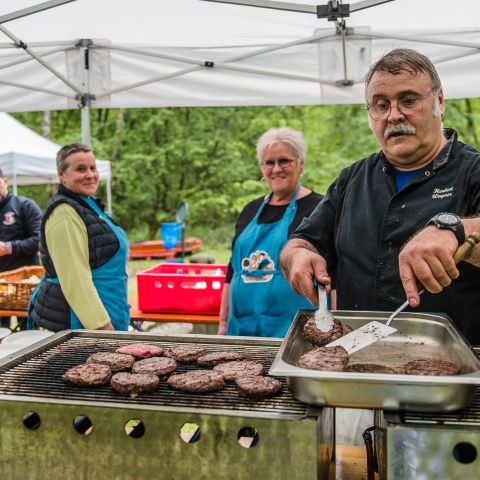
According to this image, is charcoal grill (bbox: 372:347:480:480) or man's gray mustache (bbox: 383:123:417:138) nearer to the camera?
charcoal grill (bbox: 372:347:480:480)

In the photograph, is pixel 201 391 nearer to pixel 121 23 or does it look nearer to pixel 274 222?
pixel 274 222

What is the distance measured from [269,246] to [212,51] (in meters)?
1.88

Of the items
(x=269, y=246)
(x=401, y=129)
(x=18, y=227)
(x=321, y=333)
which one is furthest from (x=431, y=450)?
(x=18, y=227)

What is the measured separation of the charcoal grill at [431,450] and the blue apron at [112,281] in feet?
8.34

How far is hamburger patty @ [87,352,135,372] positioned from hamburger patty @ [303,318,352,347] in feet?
1.98

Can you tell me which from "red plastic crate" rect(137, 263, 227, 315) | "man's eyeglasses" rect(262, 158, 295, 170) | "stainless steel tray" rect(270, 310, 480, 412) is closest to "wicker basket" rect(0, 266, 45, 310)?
"red plastic crate" rect(137, 263, 227, 315)

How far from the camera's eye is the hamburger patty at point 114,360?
5.65 feet

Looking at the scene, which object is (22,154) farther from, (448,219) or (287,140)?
(448,219)

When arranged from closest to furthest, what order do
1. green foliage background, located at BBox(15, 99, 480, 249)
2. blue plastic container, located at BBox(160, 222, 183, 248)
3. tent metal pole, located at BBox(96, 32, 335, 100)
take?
tent metal pole, located at BBox(96, 32, 335, 100), blue plastic container, located at BBox(160, 222, 183, 248), green foliage background, located at BBox(15, 99, 480, 249)

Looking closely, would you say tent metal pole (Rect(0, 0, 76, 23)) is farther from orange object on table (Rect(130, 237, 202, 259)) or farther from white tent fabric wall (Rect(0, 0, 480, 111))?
orange object on table (Rect(130, 237, 202, 259))

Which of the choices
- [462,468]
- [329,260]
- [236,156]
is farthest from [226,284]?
[236,156]

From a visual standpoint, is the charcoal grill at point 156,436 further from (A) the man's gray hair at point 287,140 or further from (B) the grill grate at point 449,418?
(A) the man's gray hair at point 287,140

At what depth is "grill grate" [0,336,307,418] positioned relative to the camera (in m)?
1.40

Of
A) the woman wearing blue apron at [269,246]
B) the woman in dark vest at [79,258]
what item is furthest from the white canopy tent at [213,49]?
the woman in dark vest at [79,258]
